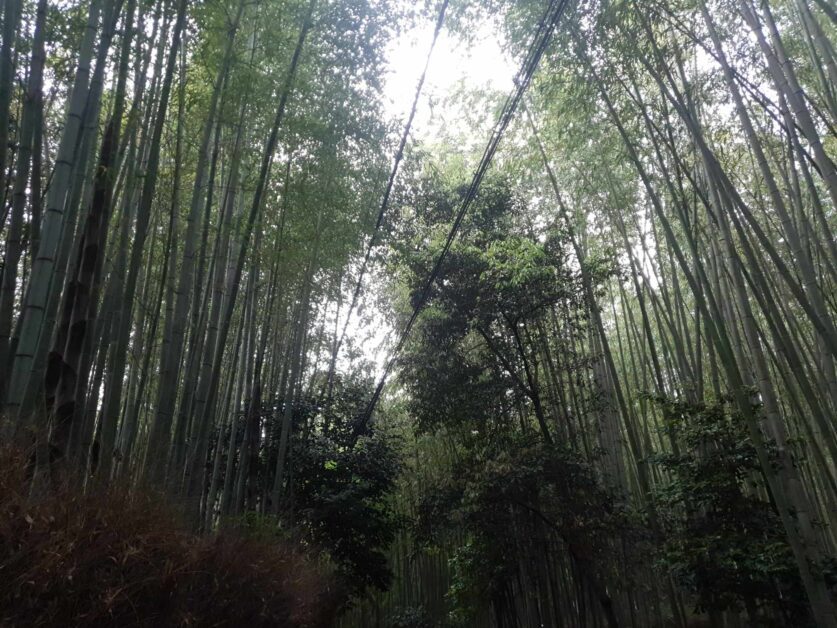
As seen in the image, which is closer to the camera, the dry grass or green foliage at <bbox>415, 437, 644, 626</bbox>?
the dry grass

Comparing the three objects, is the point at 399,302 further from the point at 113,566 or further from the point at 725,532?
the point at 113,566

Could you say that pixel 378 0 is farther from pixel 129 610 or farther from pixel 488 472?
pixel 129 610

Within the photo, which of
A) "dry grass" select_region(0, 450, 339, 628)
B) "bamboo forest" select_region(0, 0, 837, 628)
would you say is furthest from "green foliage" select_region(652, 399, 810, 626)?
"dry grass" select_region(0, 450, 339, 628)

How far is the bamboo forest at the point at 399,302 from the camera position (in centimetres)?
239

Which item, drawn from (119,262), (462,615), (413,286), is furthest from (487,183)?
(462,615)

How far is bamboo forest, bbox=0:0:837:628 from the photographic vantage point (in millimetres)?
2387

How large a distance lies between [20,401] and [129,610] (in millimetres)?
871

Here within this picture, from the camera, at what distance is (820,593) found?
2.64 m

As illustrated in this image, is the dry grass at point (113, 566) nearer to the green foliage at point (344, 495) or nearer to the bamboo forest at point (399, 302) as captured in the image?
the bamboo forest at point (399, 302)

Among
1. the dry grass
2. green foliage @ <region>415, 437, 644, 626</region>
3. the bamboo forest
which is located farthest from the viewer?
green foliage @ <region>415, 437, 644, 626</region>

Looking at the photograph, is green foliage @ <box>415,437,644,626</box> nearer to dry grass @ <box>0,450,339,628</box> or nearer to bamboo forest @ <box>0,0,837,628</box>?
bamboo forest @ <box>0,0,837,628</box>

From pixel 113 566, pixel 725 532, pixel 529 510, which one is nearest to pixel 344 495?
pixel 529 510

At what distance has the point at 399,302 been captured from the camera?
7.57m

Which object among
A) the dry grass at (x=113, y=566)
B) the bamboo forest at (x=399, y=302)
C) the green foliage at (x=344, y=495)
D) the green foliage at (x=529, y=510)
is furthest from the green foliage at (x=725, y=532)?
the green foliage at (x=344, y=495)
